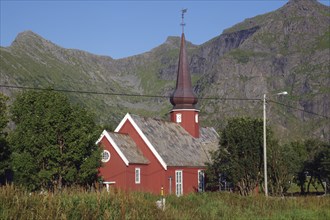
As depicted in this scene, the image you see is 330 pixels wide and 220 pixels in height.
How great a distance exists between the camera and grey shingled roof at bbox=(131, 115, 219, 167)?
1941 inches

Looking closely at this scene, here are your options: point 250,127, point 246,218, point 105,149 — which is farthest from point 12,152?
point 246,218

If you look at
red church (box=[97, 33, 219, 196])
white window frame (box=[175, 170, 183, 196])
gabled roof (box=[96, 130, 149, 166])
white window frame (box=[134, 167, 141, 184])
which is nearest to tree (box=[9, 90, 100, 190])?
red church (box=[97, 33, 219, 196])

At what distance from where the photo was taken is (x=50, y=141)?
121ft

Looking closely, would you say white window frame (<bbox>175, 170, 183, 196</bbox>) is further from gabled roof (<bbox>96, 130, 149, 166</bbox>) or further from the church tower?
the church tower

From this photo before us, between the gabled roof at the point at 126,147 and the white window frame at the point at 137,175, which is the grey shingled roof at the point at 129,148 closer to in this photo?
the gabled roof at the point at 126,147

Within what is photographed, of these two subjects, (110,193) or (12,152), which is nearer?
(110,193)

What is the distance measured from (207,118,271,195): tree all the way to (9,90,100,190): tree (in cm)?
1017

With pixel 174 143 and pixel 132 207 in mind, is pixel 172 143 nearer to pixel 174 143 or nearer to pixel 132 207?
pixel 174 143

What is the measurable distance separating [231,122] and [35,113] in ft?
49.8

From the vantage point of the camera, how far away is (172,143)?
52219 mm

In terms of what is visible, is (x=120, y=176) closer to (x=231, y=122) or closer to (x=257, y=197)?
(x=231, y=122)

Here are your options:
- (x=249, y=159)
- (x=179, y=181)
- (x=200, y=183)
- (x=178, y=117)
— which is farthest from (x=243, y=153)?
(x=178, y=117)

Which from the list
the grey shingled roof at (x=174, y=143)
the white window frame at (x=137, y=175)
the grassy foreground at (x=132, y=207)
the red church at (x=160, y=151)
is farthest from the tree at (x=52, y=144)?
the grassy foreground at (x=132, y=207)

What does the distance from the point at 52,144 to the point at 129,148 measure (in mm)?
11102
